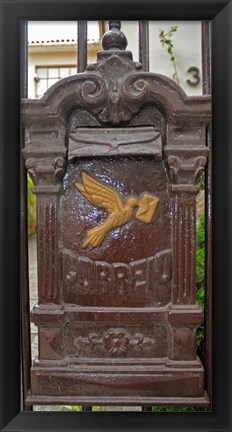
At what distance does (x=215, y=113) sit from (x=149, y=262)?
0.46m

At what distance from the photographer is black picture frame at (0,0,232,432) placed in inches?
41.0

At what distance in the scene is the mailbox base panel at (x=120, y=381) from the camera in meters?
1.17

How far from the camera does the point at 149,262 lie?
1178 mm

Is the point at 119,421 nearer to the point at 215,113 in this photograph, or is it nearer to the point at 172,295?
the point at 172,295

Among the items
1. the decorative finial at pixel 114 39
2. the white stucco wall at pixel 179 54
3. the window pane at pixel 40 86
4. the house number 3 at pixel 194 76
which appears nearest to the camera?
the decorative finial at pixel 114 39

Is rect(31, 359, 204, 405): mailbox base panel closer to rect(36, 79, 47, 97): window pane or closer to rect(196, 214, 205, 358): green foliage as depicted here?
rect(196, 214, 205, 358): green foliage

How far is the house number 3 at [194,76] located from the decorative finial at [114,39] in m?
2.06

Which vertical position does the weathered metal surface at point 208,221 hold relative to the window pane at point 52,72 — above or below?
below

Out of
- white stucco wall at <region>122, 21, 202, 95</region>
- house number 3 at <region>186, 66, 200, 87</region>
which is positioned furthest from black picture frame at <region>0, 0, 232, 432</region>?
house number 3 at <region>186, 66, 200, 87</region>

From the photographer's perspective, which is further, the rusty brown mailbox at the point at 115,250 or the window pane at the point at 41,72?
the window pane at the point at 41,72
